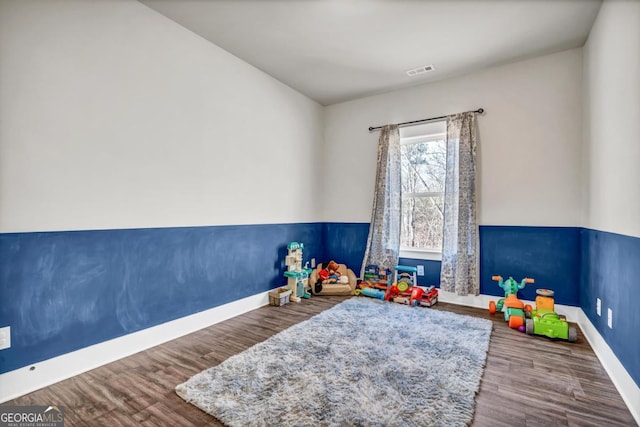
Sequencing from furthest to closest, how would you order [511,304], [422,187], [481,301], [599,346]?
[422,187] < [481,301] < [511,304] < [599,346]

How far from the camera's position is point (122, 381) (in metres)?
2.00

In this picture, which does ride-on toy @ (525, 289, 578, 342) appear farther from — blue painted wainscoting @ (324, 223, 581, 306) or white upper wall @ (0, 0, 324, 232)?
white upper wall @ (0, 0, 324, 232)

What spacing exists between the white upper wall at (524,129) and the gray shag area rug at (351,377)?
1.50m

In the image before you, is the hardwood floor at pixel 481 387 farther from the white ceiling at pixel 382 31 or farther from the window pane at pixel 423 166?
the white ceiling at pixel 382 31

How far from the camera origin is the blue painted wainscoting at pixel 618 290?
1744 mm

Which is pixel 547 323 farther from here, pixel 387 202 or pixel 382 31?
pixel 382 31

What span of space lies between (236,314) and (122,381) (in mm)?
1396

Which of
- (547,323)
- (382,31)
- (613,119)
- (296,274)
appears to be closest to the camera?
(613,119)

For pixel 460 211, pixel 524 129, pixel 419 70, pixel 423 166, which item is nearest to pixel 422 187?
pixel 423 166

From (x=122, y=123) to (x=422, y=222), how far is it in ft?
12.0

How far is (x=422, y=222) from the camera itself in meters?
4.24

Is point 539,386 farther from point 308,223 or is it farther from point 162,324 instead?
point 308,223

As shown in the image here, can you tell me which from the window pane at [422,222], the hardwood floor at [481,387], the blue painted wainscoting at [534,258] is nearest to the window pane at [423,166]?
the window pane at [422,222]

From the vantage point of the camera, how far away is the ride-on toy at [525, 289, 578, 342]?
105 inches
